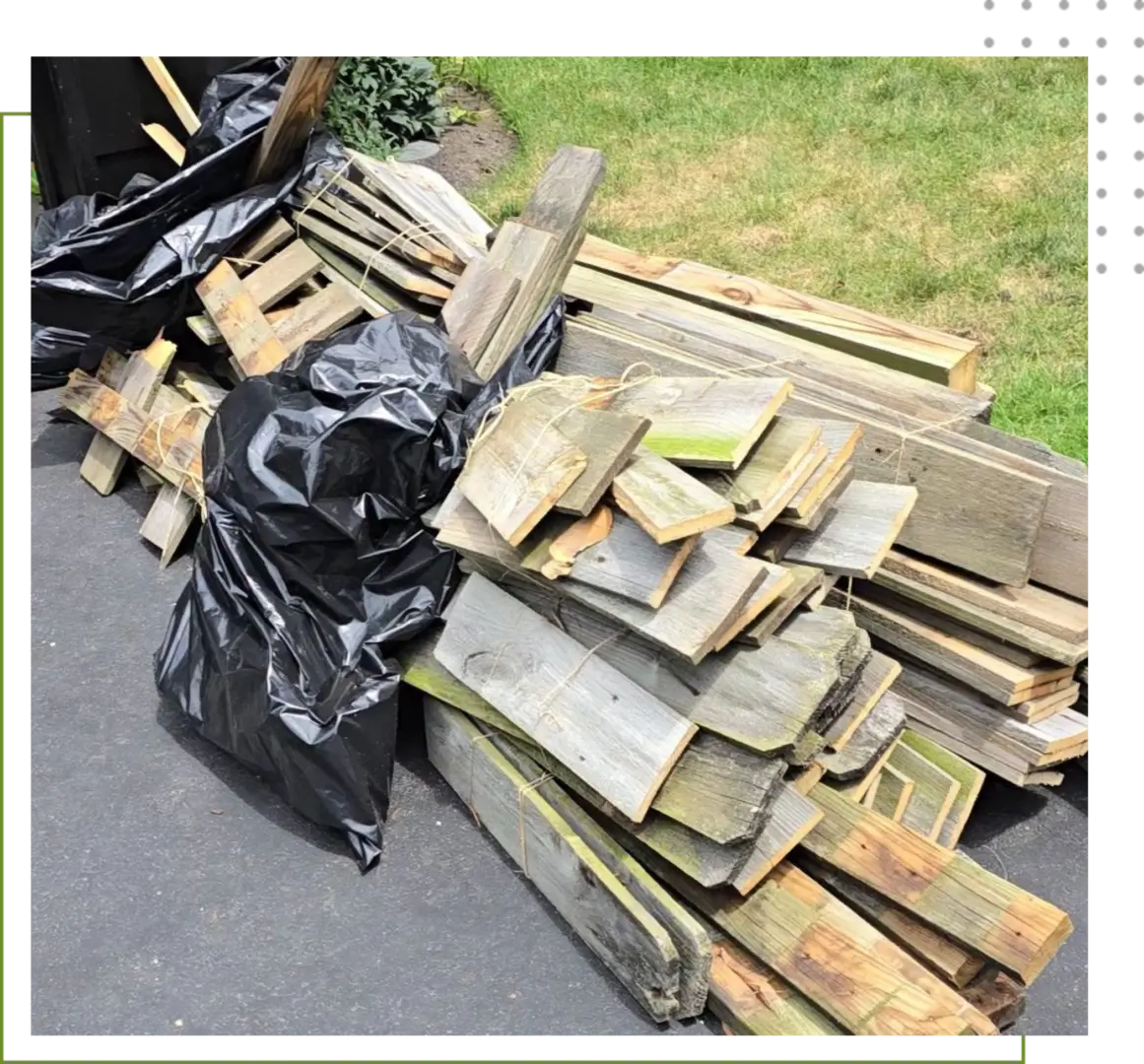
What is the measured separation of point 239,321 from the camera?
14.1 ft

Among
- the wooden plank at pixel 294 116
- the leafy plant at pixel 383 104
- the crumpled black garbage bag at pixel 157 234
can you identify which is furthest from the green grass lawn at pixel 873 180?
the crumpled black garbage bag at pixel 157 234

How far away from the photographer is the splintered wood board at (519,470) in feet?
8.85

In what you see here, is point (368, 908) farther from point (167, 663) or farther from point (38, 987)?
point (167, 663)

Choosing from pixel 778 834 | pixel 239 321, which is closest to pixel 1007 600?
pixel 778 834

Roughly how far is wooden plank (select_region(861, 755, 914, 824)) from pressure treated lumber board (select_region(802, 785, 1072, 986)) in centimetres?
18

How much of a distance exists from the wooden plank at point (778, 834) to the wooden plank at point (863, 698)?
25cm

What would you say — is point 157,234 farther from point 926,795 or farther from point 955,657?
point 926,795

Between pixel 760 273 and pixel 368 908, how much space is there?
3.79 metres

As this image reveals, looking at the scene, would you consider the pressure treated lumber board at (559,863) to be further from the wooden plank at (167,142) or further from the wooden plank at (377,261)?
the wooden plank at (167,142)

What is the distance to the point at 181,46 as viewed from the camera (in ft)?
3.89

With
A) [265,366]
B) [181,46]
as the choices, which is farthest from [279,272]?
[181,46]

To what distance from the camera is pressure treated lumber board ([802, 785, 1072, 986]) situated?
2.40m

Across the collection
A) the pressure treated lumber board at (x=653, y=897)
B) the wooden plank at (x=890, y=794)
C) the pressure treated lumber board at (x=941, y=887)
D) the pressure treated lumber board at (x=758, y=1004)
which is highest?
the pressure treated lumber board at (x=941, y=887)

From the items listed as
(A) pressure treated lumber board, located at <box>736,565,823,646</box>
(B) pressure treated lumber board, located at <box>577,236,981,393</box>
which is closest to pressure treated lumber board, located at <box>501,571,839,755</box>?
(A) pressure treated lumber board, located at <box>736,565,823,646</box>
